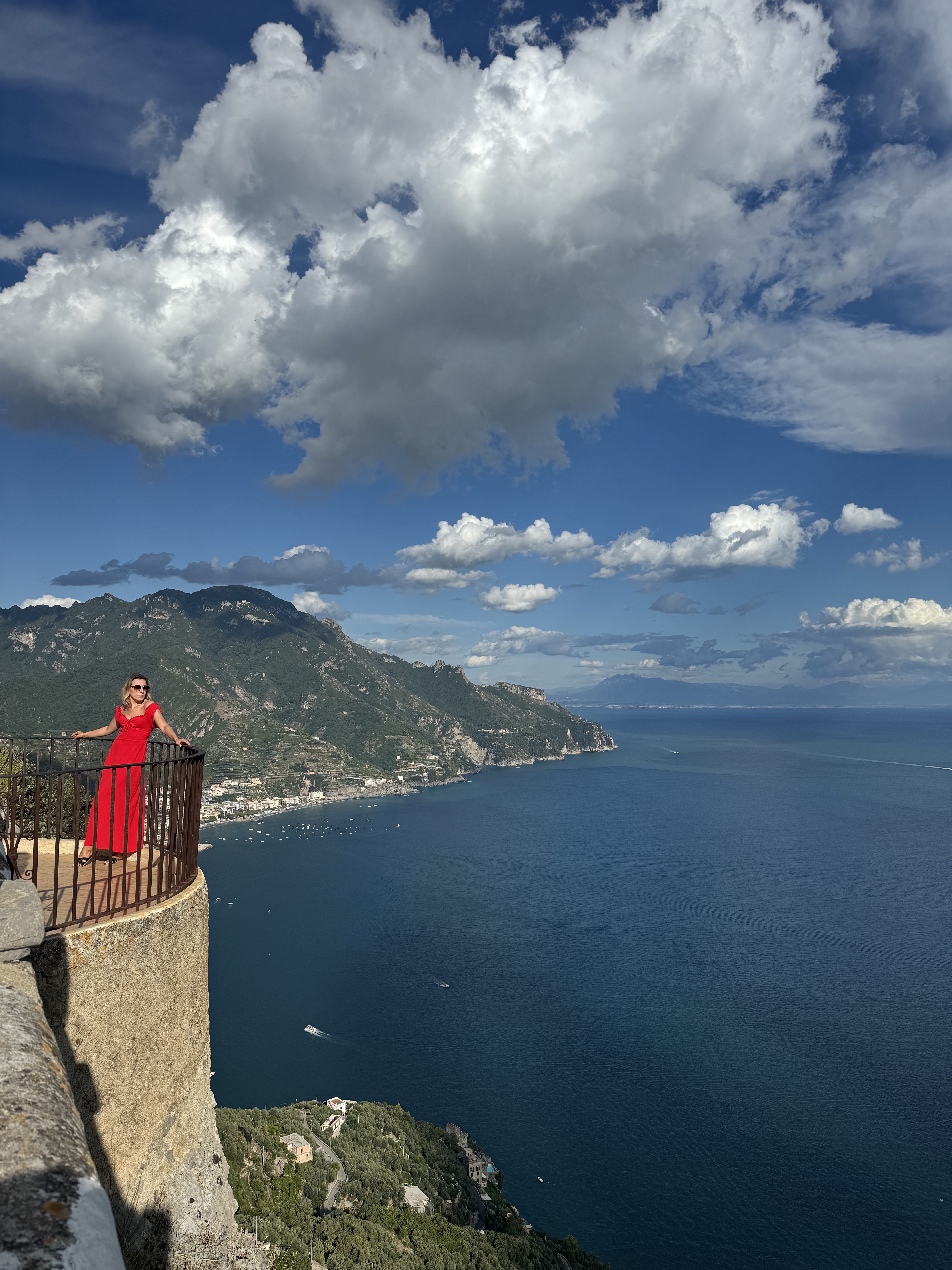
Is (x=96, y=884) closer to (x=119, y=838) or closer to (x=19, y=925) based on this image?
(x=119, y=838)

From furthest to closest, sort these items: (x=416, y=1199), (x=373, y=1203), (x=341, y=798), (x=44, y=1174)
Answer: (x=341, y=798)
(x=416, y=1199)
(x=373, y=1203)
(x=44, y=1174)

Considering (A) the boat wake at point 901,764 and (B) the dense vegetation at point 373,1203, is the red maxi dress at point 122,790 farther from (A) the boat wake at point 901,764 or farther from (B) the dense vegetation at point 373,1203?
(A) the boat wake at point 901,764

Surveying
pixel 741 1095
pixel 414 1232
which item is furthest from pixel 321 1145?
pixel 741 1095

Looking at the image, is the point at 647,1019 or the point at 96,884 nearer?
the point at 96,884

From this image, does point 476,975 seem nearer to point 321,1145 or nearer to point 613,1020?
point 613,1020

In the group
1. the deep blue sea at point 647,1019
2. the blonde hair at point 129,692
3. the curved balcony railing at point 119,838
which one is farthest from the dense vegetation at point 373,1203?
the blonde hair at point 129,692

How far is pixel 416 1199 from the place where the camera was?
2881 centimetres

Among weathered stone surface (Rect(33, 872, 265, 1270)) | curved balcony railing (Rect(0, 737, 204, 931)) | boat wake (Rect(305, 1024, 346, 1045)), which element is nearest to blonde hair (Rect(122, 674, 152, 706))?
curved balcony railing (Rect(0, 737, 204, 931))

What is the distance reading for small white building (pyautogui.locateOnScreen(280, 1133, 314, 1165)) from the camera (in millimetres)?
25984

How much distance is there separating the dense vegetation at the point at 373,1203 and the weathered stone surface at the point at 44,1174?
29.5 ft

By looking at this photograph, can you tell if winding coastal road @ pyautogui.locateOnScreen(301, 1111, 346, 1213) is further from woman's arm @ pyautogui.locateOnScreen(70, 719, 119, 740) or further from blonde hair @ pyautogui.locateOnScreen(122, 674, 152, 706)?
blonde hair @ pyautogui.locateOnScreen(122, 674, 152, 706)

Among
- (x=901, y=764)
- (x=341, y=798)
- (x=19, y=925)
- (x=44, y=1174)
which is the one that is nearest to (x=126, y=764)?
(x=19, y=925)

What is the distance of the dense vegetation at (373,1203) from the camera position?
18.6 m

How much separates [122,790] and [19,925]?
10.2 feet
